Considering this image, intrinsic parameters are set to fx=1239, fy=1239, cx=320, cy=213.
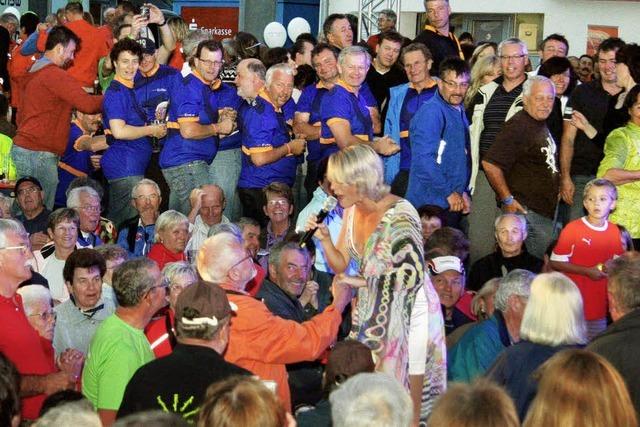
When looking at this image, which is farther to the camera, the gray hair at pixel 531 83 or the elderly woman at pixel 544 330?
the gray hair at pixel 531 83

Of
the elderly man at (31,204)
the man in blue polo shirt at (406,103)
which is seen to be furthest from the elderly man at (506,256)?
the elderly man at (31,204)

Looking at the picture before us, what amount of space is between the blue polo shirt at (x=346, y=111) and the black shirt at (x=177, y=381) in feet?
15.1

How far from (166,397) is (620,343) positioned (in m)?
2.00

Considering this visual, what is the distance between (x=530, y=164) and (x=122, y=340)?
162 inches

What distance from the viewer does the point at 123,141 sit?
979 centimetres

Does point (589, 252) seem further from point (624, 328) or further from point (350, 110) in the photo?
point (624, 328)

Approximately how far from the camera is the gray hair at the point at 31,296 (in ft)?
22.1

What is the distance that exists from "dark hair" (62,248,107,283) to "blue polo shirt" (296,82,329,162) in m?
2.85

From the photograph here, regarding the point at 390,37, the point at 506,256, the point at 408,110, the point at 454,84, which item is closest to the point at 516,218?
the point at 506,256

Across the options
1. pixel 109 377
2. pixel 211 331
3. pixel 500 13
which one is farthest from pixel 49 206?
pixel 500 13

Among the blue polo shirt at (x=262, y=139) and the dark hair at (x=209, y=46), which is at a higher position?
the dark hair at (x=209, y=46)

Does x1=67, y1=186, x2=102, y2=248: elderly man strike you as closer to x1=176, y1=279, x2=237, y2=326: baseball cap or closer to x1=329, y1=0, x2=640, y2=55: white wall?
x1=176, y1=279, x2=237, y2=326: baseball cap

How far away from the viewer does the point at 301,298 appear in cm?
789

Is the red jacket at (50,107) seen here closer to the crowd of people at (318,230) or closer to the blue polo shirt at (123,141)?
the crowd of people at (318,230)
